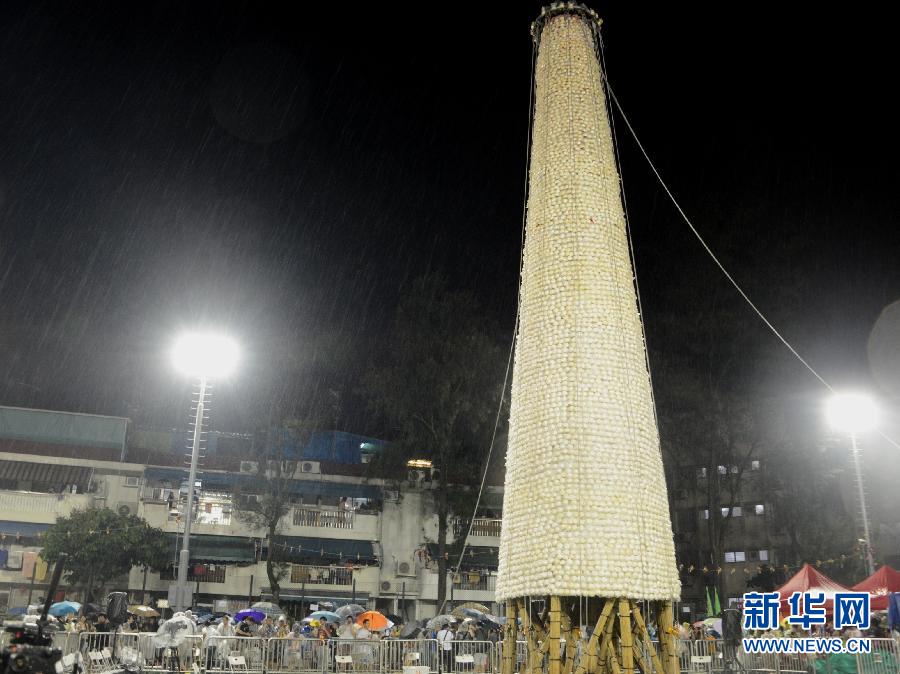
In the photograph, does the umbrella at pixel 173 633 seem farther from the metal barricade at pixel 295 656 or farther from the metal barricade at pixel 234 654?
the metal barricade at pixel 295 656

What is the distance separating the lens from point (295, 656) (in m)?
15.8

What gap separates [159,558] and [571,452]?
32.0 meters

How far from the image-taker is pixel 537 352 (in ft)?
31.1

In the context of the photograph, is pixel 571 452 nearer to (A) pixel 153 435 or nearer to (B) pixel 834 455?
(B) pixel 834 455

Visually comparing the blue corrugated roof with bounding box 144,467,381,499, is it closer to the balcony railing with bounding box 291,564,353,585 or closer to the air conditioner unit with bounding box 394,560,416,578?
the air conditioner unit with bounding box 394,560,416,578

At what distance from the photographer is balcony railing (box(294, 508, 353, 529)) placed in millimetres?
40062

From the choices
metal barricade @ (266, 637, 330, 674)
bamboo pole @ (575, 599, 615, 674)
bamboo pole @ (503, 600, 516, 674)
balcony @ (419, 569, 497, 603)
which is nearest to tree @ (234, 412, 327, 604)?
balcony @ (419, 569, 497, 603)

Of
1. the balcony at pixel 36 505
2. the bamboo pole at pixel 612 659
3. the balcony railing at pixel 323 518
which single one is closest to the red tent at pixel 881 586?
the bamboo pole at pixel 612 659

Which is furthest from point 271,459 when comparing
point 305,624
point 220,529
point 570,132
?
point 570,132

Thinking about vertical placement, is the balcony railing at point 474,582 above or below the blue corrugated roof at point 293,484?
below

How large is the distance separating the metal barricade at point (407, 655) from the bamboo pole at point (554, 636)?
8368 mm

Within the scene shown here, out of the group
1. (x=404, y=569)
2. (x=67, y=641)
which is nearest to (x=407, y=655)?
(x=67, y=641)

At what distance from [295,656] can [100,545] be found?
2196 centimetres

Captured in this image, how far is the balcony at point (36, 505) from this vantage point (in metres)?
36.7
